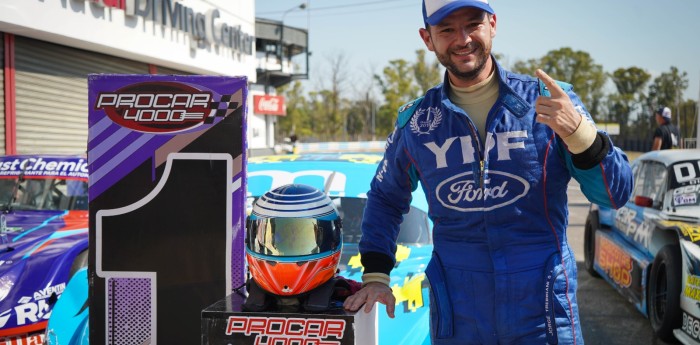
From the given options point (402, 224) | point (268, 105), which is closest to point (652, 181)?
point (402, 224)

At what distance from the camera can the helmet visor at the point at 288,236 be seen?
197cm

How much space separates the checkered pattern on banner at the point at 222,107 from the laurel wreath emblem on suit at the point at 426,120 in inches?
30.2

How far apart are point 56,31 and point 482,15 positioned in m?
11.9

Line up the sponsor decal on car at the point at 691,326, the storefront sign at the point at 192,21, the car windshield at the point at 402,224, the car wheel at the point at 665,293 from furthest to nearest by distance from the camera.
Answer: the storefront sign at the point at 192,21 < the car wheel at the point at 665,293 < the sponsor decal on car at the point at 691,326 < the car windshield at the point at 402,224

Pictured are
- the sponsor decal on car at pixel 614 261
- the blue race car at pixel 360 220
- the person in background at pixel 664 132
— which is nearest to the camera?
the blue race car at pixel 360 220

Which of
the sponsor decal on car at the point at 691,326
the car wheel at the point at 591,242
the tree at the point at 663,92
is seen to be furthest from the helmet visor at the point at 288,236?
the tree at the point at 663,92

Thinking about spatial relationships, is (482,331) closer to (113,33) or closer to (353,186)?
(353,186)

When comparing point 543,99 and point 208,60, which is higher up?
point 208,60

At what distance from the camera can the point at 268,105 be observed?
40.0 m

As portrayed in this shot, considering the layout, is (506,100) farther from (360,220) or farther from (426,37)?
(360,220)

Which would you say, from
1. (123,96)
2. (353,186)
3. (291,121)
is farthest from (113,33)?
(291,121)

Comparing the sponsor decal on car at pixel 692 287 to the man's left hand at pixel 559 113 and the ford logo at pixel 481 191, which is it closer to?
the ford logo at pixel 481 191

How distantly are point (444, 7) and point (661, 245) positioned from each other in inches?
151

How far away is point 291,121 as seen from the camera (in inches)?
2504
